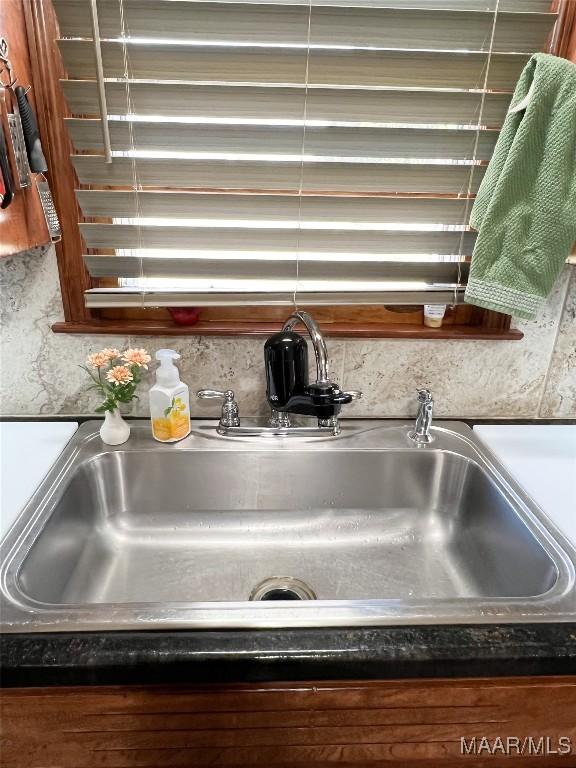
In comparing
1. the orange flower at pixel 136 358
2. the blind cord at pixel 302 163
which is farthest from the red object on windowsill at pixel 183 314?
the blind cord at pixel 302 163

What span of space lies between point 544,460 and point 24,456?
3.66 feet

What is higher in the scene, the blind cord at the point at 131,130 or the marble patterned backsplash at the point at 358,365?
the blind cord at the point at 131,130

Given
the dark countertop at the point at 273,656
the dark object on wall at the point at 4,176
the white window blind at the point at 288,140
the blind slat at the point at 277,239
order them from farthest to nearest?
the blind slat at the point at 277,239
the white window blind at the point at 288,140
the dark object on wall at the point at 4,176
the dark countertop at the point at 273,656

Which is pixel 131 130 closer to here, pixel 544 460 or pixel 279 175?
pixel 279 175

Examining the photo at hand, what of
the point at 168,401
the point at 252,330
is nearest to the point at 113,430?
the point at 168,401

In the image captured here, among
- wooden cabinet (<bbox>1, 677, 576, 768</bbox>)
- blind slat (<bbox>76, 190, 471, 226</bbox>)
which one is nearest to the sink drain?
wooden cabinet (<bbox>1, 677, 576, 768</bbox>)

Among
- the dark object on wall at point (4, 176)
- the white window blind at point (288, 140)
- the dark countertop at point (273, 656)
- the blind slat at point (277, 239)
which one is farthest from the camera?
the blind slat at point (277, 239)

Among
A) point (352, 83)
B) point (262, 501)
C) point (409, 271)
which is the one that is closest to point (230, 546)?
point (262, 501)

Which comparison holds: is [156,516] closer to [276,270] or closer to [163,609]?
[163,609]

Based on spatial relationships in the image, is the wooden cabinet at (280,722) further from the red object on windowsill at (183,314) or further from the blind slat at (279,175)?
the blind slat at (279,175)

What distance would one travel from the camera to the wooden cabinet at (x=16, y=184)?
83 centimetres

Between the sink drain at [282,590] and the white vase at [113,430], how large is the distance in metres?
0.43

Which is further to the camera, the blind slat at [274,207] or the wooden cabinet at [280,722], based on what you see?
the blind slat at [274,207]

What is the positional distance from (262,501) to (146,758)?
53 centimetres
